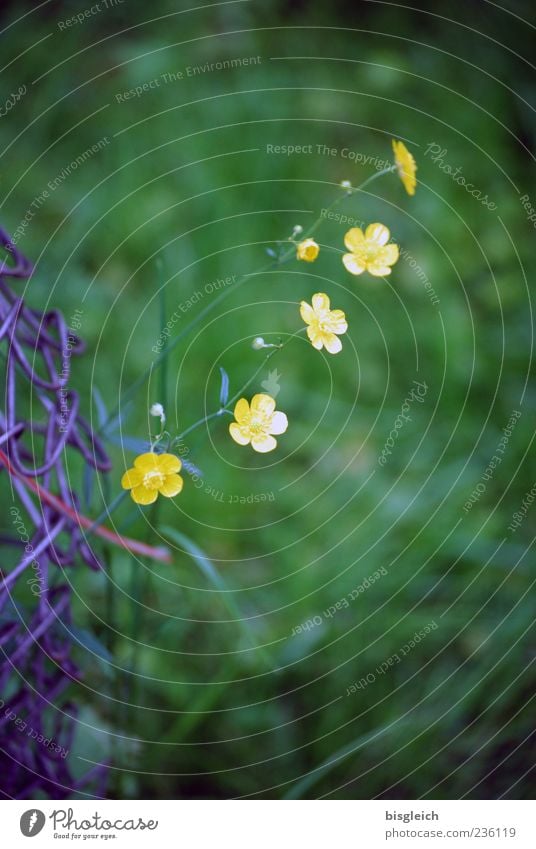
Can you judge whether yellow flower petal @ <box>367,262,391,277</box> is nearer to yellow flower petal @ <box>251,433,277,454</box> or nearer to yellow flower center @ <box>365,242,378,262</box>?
yellow flower center @ <box>365,242,378,262</box>

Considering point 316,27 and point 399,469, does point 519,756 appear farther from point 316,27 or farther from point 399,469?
point 316,27

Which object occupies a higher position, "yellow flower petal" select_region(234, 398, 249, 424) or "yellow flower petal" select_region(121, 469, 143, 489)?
"yellow flower petal" select_region(234, 398, 249, 424)

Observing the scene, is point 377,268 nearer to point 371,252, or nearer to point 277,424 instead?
point 371,252

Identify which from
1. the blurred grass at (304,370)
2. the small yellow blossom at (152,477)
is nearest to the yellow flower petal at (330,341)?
the small yellow blossom at (152,477)

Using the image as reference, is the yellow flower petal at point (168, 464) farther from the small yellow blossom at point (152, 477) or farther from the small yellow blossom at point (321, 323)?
the small yellow blossom at point (321, 323)

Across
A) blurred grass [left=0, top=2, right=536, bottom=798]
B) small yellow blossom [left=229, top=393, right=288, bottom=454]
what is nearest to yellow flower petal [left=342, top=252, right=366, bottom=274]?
small yellow blossom [left=229, top=393, right=288, bottom=454]

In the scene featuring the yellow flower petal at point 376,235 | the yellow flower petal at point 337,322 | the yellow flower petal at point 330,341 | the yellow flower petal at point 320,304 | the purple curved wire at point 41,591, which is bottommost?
the purple curved wire at point 41,591
